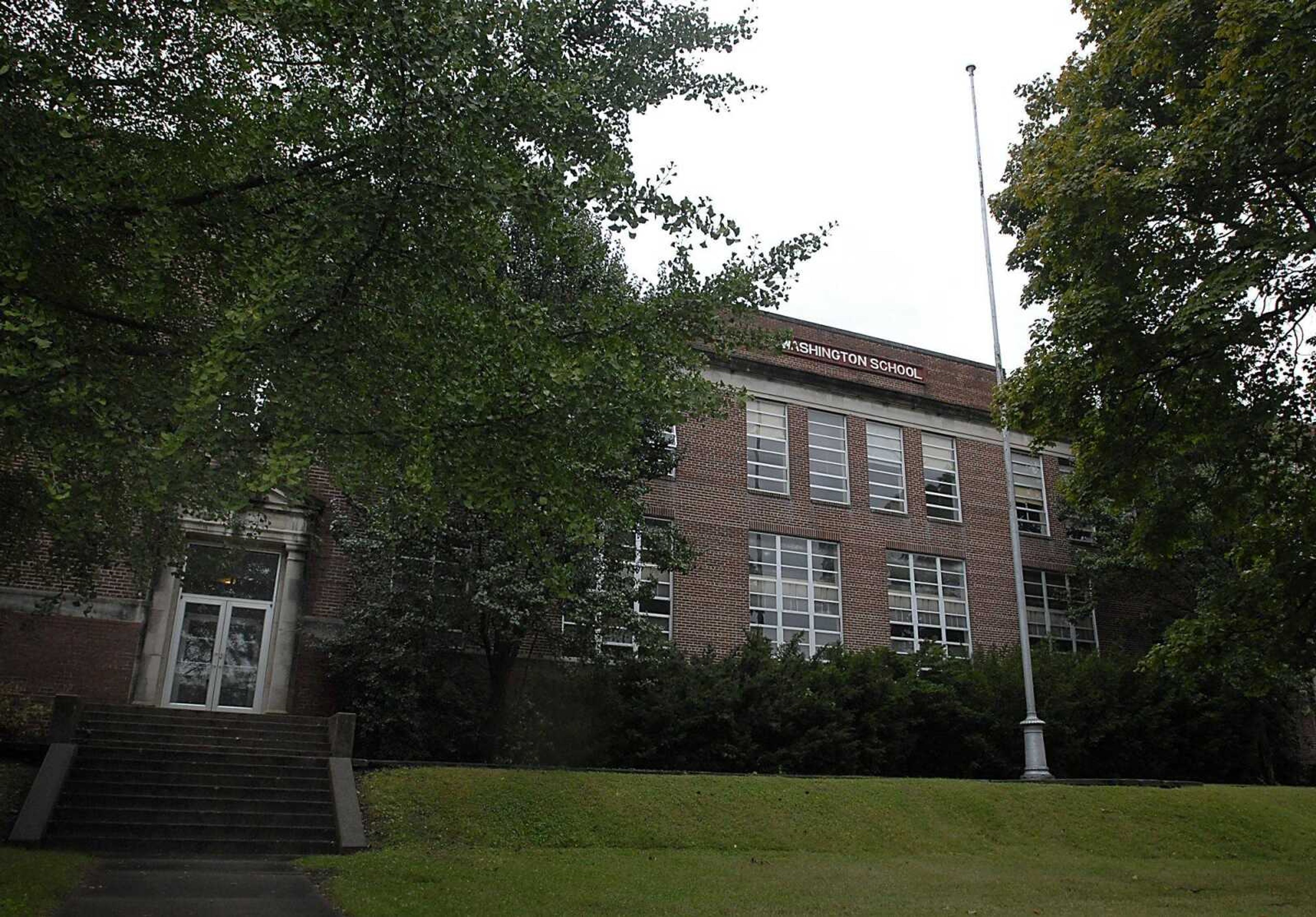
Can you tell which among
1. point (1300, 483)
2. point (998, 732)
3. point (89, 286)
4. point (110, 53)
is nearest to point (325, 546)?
point (89, 286)

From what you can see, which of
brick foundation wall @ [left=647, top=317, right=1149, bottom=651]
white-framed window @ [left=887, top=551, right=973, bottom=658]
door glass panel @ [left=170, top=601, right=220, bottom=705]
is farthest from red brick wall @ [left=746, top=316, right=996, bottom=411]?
door glass panel @ [left=170, top=601, right=220, bottom=705]

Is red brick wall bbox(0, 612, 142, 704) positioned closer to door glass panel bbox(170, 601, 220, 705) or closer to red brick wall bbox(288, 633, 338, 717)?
door glass panel bbox(170, 601, 220, 705)

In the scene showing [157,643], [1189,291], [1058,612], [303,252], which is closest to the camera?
[303,252]

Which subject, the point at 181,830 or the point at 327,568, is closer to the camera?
the point at 181,830

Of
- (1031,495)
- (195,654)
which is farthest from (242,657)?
(1031,495)

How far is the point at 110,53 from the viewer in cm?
887

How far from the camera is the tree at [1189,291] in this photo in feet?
35.1

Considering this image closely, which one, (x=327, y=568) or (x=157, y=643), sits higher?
(x=327, y=568)

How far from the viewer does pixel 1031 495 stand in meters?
29.7

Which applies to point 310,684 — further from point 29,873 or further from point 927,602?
point 927,602

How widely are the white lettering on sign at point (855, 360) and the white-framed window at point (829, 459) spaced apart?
5.10ft

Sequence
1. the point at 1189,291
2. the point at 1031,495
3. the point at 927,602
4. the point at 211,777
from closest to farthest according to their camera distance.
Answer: the point at 1189,291 → the point at 211,777 → the point at 927,602 → the point at 1031,495

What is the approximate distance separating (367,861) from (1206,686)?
70.6 feet

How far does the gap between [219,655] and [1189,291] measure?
56.8 ft
